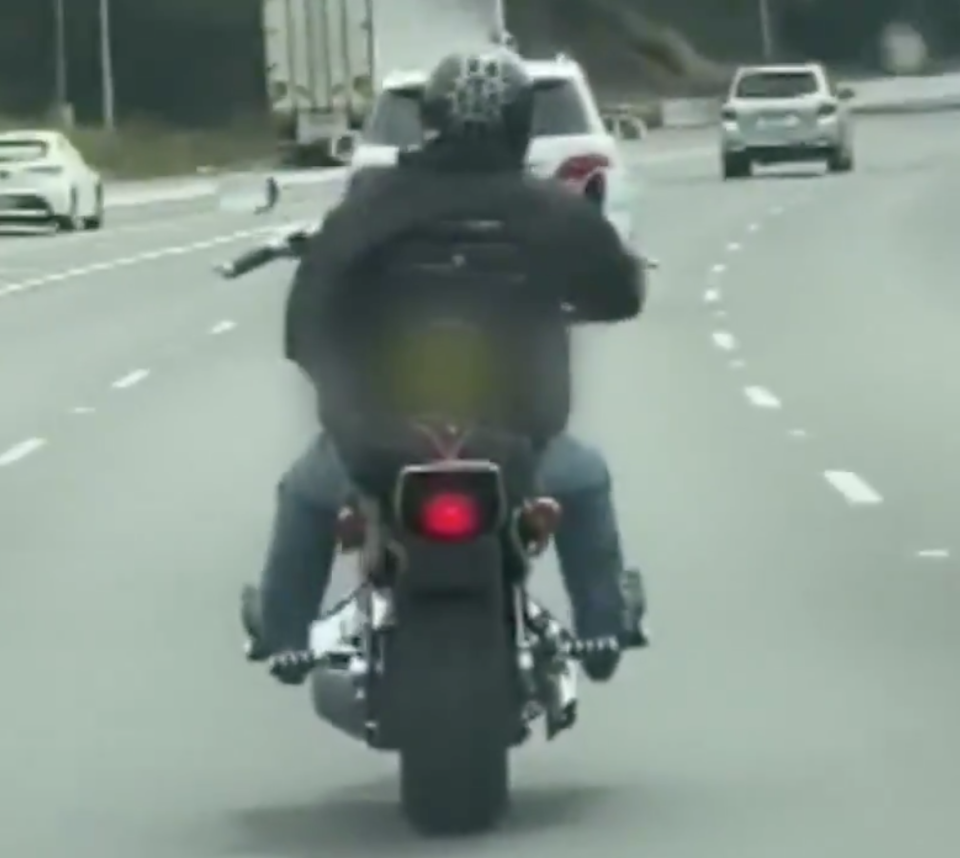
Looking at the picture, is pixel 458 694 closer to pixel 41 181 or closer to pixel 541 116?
pixel 541 116

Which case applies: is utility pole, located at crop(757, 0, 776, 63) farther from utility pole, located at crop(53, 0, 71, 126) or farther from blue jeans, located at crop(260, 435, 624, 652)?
blue jeans, located at crop(260, 435, 624, 652)

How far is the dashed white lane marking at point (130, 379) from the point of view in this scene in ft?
79.0

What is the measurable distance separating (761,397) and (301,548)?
45.1 feet

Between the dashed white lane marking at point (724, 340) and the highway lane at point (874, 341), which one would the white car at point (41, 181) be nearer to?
the highway lane at point (874, 341)

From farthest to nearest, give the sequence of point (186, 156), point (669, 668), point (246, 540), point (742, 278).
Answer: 1. point (186, 156)
2. point (742, 278)
3. point (246, 540)
4. point (669, 668)

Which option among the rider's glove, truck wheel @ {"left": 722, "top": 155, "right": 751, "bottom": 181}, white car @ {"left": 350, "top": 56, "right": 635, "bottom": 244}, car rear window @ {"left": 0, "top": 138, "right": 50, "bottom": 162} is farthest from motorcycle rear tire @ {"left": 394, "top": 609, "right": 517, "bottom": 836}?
truck wheel @ {"left": 722, "top": 155, "right": 751, "bottom": 181}

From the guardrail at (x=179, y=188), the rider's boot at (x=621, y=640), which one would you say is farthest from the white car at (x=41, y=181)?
the rider's boot at (x=621, y=640)

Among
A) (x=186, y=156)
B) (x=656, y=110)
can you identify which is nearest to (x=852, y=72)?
(x=656, y=110)

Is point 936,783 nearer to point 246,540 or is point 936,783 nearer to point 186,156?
point 246,540

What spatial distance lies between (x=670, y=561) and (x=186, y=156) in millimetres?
81751

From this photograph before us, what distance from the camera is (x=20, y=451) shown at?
768 inches

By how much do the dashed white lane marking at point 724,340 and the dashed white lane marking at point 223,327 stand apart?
374 cm

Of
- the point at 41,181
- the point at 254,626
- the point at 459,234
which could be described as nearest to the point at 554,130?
the point at 254,626

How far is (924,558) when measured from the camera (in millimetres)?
13945
